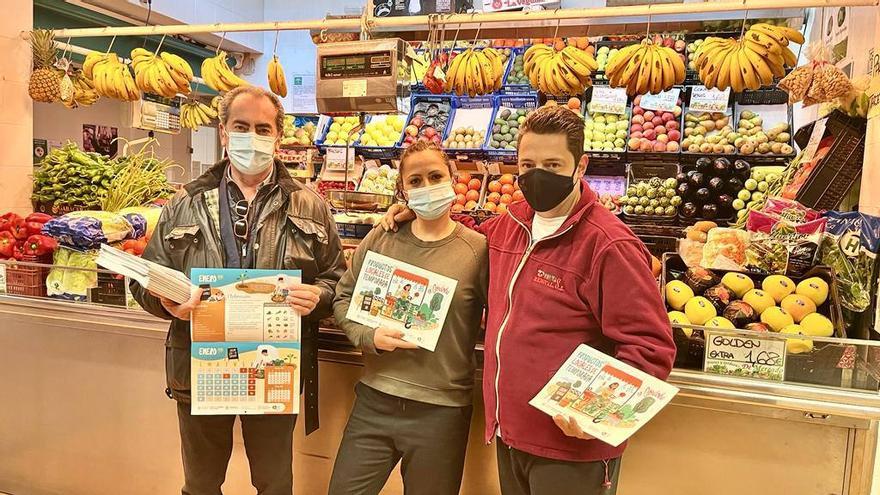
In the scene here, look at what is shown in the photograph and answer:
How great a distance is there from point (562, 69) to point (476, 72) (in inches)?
21.2

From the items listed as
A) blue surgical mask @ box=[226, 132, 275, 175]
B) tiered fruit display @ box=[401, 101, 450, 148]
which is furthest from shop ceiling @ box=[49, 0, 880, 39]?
blue surgical mask @ box=[226, 132, 275, 175]

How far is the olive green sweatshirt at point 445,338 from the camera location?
209cm

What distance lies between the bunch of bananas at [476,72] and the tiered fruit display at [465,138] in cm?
155

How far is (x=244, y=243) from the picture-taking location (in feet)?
7.31

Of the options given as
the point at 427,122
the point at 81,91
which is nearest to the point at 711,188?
the point at 427,122

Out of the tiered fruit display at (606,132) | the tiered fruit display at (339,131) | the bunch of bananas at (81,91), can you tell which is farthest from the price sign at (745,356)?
the bunch of bananas at (81,91)

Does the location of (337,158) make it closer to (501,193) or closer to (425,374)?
(501,193)

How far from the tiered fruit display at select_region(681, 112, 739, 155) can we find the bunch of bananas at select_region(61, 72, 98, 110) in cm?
486

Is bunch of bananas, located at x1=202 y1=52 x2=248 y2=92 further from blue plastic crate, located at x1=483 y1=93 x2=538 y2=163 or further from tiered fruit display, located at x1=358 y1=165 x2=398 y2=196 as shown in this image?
blue plastic crate, located at x1=483 y1=93 x2=538 y2=163

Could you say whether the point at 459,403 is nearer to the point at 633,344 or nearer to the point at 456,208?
the point at 633,344

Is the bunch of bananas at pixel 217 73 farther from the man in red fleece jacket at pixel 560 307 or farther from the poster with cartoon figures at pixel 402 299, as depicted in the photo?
the man in red fleece jacket at pixel 560 307

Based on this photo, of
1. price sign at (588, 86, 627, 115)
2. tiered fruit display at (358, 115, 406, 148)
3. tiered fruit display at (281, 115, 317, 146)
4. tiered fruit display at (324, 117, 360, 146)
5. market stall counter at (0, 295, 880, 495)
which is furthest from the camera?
tiered fruit display at (281, 115, 317, 146)

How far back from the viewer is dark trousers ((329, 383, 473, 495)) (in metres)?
2.08

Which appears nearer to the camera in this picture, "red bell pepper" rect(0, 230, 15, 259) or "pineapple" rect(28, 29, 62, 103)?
"red bell pepper" rect(0, 230, 15, 259)
